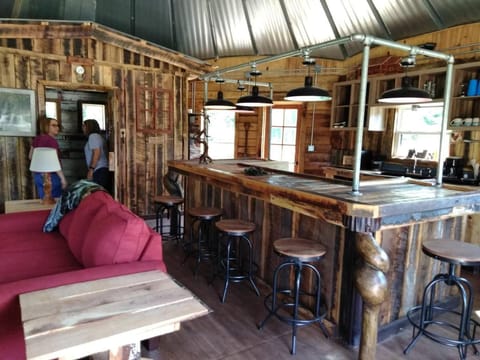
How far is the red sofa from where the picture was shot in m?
1.75

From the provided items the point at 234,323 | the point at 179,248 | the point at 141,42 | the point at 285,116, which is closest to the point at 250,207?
the point at 234,323

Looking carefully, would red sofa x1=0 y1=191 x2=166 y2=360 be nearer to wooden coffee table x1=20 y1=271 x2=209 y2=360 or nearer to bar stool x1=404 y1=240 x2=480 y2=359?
wooden coffee table x1=20 y1=271 x2=209 y2=360

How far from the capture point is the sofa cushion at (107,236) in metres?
2.14

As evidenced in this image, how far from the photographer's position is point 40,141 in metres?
4.41

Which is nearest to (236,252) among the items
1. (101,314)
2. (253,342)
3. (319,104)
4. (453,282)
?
(253,342)

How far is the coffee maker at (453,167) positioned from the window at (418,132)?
540 mm

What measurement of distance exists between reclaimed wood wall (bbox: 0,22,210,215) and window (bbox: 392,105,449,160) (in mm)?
3282

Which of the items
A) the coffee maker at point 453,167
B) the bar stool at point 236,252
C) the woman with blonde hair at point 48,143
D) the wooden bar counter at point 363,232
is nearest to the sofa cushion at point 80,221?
the bar stool at point 236,252

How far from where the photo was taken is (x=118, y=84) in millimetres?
5496

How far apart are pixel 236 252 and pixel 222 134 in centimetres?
449

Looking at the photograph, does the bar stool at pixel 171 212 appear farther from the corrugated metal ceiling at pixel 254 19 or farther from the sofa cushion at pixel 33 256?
the corrugated metal ceiling at pixel 254 19

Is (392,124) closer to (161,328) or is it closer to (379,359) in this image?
(379,359)

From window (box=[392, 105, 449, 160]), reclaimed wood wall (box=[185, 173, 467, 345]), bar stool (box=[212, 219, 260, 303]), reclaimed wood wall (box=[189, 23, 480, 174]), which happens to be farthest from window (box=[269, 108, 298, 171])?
reclaimed wood wall (box=[185, 173, 467, 345])

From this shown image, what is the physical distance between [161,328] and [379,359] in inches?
62.2
